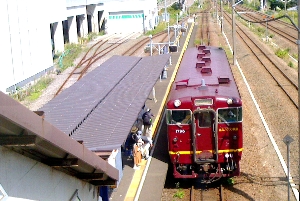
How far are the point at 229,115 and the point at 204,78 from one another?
177 centimetres

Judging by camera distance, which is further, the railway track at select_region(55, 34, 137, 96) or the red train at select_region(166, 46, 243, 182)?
the railway track at select_region(55, 34, 137, 96)

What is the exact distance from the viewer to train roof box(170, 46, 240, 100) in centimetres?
1016

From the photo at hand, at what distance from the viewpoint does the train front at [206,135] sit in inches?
385

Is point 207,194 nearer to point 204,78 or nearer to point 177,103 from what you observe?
point 177,103

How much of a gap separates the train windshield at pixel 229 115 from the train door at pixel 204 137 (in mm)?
173

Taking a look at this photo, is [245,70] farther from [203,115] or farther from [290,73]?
[203,115]

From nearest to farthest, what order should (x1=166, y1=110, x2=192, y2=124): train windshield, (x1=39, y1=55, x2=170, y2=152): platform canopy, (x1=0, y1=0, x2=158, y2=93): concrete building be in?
(x1=39, y1=55, x2=170, y2=152): platform canopy → (x1=166, y1=110, x2=192, y2=124): train windshield → (x1=0, y1=0, x2=158, y2=93): concrete building

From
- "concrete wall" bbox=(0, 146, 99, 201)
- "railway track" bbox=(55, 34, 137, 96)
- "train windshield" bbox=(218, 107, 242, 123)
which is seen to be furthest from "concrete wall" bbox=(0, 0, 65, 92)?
"concrete wall" bbox=(0, 146, 99, 201)

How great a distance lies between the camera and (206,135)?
32.6 ft

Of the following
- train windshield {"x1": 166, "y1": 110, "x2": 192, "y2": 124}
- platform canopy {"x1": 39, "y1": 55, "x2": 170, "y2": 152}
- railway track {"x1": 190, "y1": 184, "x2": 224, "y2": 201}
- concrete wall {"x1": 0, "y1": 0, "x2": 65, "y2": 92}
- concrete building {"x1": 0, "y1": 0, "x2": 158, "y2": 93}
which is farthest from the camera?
concrete building {"x1": 0, "y1": 0, "x2": 158, "y2": 93}

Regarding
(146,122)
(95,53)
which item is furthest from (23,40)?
(146,122)

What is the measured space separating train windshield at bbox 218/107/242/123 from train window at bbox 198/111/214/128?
184mm

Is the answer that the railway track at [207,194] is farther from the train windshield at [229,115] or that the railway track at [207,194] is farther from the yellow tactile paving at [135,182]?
the train windshield at [229,115]

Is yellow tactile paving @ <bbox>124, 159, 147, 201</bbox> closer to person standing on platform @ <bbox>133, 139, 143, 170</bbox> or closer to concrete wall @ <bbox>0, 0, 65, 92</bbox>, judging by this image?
person standing on platform @ <bbox>133, 139, 143, 170</bbox>
